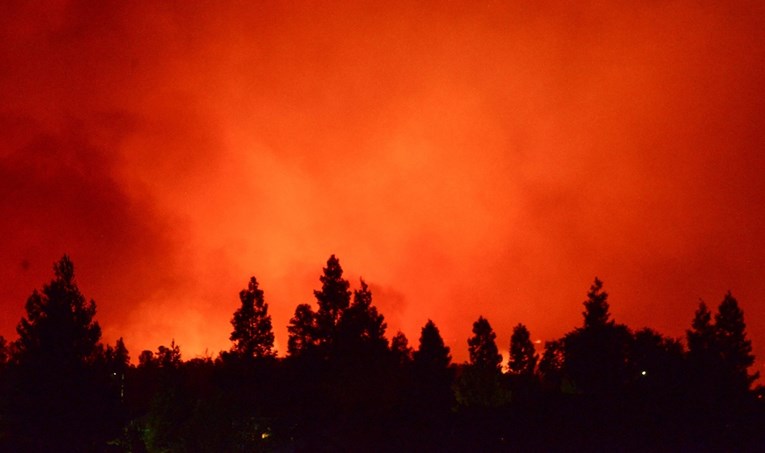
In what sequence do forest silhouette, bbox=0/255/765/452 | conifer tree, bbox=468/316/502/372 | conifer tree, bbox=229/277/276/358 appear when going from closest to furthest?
forest silhouette, bbox=0/255/765/452 → conifer tree, bbox=229/277/276/358 → conifer tree, bbox=468/316/502/372

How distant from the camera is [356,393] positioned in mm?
44219

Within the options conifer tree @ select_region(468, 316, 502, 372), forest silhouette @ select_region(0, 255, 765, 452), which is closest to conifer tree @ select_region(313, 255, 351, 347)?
forest silhouette @ select_region(0, 255, 765, 452)

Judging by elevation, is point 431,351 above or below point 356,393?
above

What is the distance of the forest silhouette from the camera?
28.4m

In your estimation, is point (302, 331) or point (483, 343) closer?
point (302, 331)

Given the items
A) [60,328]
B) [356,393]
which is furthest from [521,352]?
[60,328]

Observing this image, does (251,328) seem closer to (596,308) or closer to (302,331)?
(302,331)

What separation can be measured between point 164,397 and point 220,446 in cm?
450

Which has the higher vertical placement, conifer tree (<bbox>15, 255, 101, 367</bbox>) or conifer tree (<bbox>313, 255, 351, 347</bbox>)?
conifer tree (<bbox>313, 255, 351, 347</bbox>)

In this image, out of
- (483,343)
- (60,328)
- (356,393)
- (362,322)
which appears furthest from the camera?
(483,343)


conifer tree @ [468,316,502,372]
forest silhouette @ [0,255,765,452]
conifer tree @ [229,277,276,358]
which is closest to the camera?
forest silhouette @ [0,255,765,452]

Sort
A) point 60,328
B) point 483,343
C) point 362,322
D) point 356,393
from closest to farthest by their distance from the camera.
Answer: point 60,328, point 356,393, point 362,322, point 483,343

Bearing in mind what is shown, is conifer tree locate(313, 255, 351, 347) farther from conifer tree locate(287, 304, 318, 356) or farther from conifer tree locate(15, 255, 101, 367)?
conifer tree locate(15, 255, 101, 367)

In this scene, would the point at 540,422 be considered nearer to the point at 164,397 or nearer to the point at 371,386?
the point at 371,386
